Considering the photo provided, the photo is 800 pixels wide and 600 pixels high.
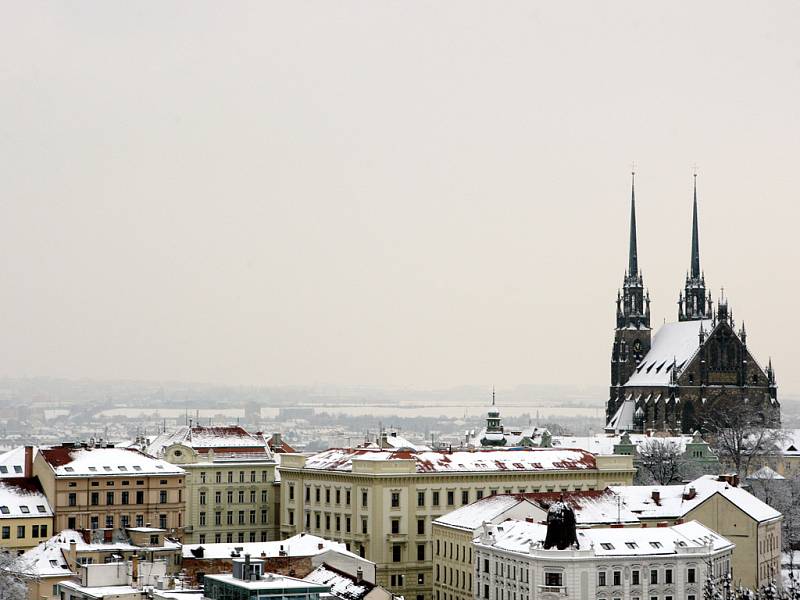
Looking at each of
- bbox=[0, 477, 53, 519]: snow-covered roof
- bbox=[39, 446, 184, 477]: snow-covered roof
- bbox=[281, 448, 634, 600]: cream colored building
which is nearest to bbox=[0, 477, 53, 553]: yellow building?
bbox=[0, 477, 53, 519]: snow-covered roof

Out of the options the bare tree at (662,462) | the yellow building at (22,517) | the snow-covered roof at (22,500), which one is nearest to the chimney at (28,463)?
the snow-covered roof at (22,500)

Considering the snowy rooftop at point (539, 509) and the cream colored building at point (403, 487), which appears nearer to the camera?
the snowy rooftop at point (539, 509)

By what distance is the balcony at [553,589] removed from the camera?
97.7 meters

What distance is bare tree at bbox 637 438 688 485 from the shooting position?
160000 mm

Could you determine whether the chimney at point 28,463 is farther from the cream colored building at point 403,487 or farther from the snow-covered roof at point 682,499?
the snow-covered roof at point 682,499

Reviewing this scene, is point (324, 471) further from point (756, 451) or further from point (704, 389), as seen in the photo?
point (704, 389)

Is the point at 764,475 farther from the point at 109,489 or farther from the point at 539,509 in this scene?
the point at 109,489

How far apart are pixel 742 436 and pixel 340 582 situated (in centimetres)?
9364

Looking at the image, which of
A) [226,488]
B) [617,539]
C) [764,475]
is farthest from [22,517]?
[764,475]

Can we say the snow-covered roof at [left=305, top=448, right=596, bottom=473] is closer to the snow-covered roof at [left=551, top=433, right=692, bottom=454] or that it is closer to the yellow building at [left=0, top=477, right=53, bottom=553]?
the yellow building at [left=0, top=477, right=53, bottom=553]

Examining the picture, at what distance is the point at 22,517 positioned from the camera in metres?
116

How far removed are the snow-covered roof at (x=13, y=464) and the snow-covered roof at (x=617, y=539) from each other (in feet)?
123

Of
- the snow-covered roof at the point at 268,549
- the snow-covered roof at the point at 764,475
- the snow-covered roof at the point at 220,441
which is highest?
the snow-covered roof at the point at 220,441

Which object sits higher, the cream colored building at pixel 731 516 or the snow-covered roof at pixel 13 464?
the snow-covered roof at pixel 13 464
